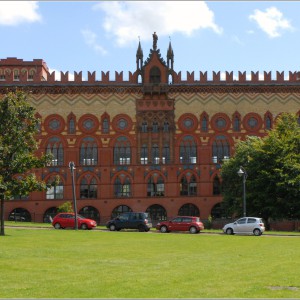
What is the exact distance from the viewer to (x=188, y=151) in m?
66.2

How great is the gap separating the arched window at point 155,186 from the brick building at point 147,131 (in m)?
0.11

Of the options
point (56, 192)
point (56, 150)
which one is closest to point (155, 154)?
point (56, 150)

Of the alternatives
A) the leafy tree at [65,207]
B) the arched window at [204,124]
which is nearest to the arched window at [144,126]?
the arched window at [204,124]

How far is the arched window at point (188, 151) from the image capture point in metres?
65.9

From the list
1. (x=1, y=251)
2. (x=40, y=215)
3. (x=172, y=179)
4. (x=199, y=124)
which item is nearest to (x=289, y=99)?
(x=199, y=124)

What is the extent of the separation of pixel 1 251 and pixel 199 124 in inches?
1835

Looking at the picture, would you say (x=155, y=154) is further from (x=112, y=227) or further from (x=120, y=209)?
(x=112, y=227)

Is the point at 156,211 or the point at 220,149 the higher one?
the point at 220,149

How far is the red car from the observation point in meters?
42.7

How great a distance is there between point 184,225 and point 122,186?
75.1 ft

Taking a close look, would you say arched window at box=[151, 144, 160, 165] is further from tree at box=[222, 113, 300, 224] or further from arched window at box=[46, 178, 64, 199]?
tree at box=[222, 113, 300, 224]

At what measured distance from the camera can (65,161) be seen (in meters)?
65.7

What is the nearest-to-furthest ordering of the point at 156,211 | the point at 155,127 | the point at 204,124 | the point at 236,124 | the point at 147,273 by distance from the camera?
the point at 147,273 < the point at 156,211 < the point at 155,127 < the point at 204,124 < the point at 236,124

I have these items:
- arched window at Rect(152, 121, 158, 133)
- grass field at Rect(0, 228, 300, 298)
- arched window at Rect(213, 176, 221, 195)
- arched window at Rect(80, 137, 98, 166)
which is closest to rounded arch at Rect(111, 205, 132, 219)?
arched window at Rect(80, 137, 98, 166)
